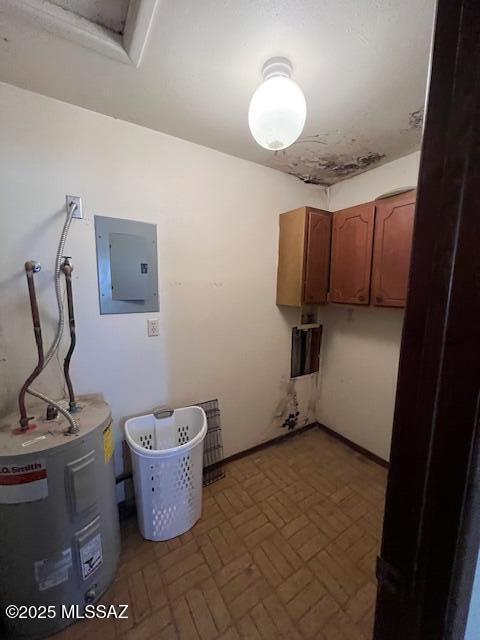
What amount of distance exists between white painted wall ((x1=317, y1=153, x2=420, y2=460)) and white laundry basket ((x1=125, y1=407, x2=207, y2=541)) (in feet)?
4.55

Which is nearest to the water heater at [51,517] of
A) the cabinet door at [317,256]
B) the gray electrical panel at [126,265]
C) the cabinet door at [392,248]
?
the gray electrical panel at [126,265]

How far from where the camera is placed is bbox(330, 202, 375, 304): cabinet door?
1740 mm

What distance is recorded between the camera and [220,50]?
97cm

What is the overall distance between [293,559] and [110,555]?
0.91m

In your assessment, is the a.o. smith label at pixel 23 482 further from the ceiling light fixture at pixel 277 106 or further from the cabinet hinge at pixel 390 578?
the ceiling light fixture at pixel 277 106

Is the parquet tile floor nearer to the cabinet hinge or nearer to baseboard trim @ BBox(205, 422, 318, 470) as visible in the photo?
baseboard trim @ BBox(205, 422, 318, 470)

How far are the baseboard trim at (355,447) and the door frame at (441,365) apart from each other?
186 cm

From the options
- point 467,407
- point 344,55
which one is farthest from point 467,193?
point 344,55

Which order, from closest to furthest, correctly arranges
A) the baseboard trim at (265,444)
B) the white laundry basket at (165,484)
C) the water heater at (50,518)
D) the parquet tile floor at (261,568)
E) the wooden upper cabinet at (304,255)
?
the water heater at (50,518) < the parquet tile floor at (261,568) < the white laundry basket at (165,484) < the wooden upper cabinet at (304,255) < the baseboard trim at (265,444)

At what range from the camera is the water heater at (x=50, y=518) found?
37.1 inches

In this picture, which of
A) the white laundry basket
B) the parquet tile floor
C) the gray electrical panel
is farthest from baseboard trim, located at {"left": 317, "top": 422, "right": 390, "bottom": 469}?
the gray electrical panel

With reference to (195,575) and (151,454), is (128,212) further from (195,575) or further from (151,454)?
(195,575)

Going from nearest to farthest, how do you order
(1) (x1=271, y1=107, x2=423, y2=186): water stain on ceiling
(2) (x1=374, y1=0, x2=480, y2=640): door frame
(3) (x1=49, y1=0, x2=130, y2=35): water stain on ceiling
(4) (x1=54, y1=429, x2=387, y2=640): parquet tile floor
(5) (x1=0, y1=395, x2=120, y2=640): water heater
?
(2) (x1=374, y1=0, x2=480, y2=640): door frame
(3) (x1=49, y1=0, x2=130, y2=35): water stain on ceiling
(5) (x1=0, y1=395, x2=120, y2=640): water heater
(4) (x1=54, y1=429, x2=387, y2=640): parquet tile floor
(1) (x1=271, y1=107, x2=423, y2=186): water stain on ceiling

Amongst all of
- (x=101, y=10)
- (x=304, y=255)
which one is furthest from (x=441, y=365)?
(x=304, y=255)
